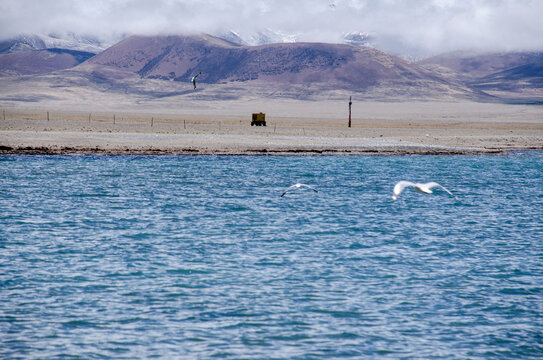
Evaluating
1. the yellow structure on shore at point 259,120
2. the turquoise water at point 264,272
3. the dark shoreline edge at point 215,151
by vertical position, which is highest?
the yellow structure on shore at point 259,120

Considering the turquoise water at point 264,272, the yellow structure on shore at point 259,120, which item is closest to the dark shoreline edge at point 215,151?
the turquoise water at point 264,272

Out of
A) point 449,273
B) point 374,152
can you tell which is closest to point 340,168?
point 374,152

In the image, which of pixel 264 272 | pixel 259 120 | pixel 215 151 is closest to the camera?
pixel 264 272

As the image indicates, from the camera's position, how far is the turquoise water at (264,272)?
12586 mm

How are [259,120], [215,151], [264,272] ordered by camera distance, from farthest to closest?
1. [259,120]
2. [215,151]
3. [264,272]

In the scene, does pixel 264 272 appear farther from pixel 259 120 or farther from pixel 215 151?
pixel 259 120

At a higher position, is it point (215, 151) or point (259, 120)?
point (259, 120)

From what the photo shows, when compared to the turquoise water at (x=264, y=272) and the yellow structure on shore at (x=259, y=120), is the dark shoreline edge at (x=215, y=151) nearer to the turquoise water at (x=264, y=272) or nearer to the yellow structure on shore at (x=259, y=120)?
the turquoise water at (x=264, y=272)

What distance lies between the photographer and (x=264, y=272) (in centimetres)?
1722

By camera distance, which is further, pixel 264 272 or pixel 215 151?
pixel 215 151

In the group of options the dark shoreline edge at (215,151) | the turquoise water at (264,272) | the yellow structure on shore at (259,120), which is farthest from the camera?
the yellow structure on shore at (259,120)

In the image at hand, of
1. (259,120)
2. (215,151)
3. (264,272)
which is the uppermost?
(259,120)

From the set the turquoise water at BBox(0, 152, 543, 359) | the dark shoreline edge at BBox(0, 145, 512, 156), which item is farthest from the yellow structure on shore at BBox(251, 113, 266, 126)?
the turquoise water at BBox(0, 152, 543, 359)

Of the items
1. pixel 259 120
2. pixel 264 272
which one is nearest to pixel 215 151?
pixel 264 272
